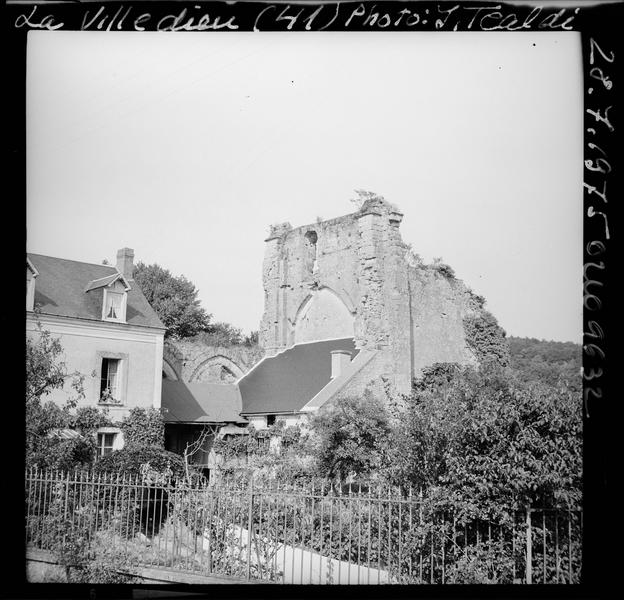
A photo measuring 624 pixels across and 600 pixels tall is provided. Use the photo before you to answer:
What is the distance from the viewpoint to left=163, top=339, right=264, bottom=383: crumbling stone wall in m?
22.5

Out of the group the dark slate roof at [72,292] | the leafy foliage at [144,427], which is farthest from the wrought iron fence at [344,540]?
the dark slate roof at [72,292]

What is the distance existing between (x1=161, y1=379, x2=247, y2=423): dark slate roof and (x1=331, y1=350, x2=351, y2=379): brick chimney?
286 centimetres

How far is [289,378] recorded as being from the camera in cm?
2089

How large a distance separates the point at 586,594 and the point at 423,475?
2634 mm

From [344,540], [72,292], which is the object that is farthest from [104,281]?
[344,540]

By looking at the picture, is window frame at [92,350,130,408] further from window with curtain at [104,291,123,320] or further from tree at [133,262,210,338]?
tree at [133,262,210,338]

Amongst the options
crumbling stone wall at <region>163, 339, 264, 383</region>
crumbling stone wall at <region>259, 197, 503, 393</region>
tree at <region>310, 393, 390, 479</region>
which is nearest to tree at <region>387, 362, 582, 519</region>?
tree at <region>310, 393, 390, 479</region>

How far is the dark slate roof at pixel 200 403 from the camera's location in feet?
62.6

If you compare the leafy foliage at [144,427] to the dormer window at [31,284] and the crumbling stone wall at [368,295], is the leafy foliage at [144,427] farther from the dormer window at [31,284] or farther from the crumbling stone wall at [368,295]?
the crumbling stone wall at [368,295]

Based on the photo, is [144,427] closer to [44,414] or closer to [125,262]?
[125,262]

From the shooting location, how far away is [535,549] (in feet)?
25.3
